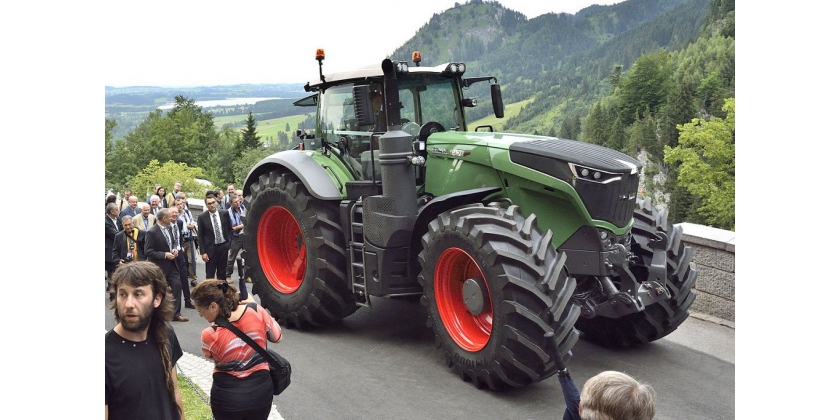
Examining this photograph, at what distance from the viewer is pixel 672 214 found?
37.9 meters

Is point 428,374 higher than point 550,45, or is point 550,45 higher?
point 550,45

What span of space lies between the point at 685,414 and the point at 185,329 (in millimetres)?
4639

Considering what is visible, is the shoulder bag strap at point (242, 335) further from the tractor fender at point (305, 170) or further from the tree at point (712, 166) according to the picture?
the tree at point (712, 166)

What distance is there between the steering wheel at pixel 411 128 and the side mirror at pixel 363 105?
0.53 meters

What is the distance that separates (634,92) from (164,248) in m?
41.0

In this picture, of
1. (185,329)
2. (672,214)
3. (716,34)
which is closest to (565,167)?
(185,329)

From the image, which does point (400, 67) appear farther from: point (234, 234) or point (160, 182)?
point (160, 182)

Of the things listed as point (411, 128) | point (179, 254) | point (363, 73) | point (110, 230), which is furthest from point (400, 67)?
point (110, 230)

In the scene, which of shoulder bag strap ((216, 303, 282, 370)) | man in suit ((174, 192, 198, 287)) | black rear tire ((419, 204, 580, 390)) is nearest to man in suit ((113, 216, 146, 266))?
man in suit ((174, 192, 198, 287))

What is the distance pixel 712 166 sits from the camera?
36.2m

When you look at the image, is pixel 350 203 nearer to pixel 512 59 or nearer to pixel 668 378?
pixel 668 378

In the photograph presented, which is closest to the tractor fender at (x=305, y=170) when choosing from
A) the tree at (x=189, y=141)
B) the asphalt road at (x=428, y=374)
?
the asphalt road at (x=428, y=374)

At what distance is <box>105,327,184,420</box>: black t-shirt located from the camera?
9.66ft

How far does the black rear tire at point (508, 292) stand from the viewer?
17.6 feet
